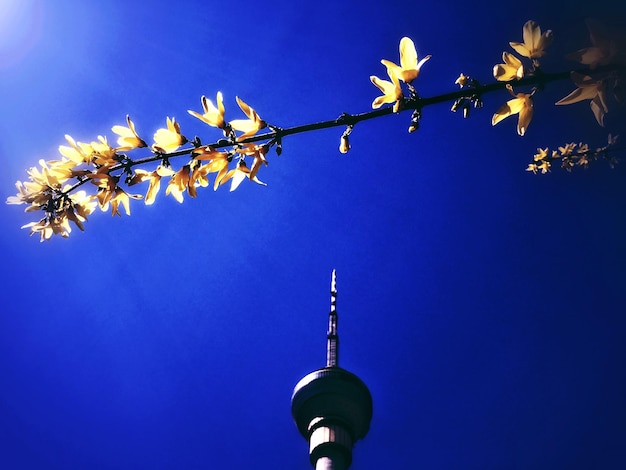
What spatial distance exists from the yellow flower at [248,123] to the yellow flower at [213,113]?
0.06 m

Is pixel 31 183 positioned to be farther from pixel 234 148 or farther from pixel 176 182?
pixel 234 148

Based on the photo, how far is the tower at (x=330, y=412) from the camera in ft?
117

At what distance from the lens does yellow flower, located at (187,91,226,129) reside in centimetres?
221

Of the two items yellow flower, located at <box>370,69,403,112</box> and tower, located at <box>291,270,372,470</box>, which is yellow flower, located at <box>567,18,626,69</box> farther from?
tower, located at <box>291,270,372,470</box>

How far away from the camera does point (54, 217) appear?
252 centimetres

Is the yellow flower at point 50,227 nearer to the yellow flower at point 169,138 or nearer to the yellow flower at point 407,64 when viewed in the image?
the yellow flower at point 169,138

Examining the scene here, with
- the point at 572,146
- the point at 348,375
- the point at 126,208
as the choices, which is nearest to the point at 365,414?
the point at 348,375

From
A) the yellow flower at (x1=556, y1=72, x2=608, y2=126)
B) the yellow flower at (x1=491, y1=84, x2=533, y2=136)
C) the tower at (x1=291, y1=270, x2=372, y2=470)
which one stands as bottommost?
the yellow flower at (x1=556, y1=72, x2=608, y2=126)

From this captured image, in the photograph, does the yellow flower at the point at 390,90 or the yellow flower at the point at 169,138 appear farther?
the yellow flower at the point at 169,138

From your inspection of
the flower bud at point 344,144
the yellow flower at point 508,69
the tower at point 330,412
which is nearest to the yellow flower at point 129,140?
the flower bud at point 344,144

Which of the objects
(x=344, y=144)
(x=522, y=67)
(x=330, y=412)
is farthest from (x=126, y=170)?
(x=330, y=412)

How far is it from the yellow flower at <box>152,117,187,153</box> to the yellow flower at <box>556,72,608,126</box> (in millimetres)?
1824

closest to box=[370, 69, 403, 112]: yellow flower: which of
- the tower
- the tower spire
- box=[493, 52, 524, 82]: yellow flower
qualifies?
box=[493, 52, 524, 82]: yellow flower

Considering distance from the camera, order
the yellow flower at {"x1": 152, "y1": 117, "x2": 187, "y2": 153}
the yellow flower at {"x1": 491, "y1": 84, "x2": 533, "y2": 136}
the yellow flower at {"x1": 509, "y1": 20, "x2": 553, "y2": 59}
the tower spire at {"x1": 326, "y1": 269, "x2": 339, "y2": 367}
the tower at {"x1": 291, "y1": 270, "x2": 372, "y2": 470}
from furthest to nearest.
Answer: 1. the tower spire at {"x1": 326, "y1": 269, "x2": 339, "y2": 367}
2. the tower at {"x1": 291, "y1": 270, "x2": 372, "y2": 470}
3. the yellow flower at {"x1": 152, "y1": 117, "x2": 187, "y2": 153}
4. the yellow flower at {"x1": 491, "y1": 84, "x2": 533, "y2": 136}
5. the yellow flower at {"x1": 509, "y1": 20, "x2": 553, "y2": 59}
